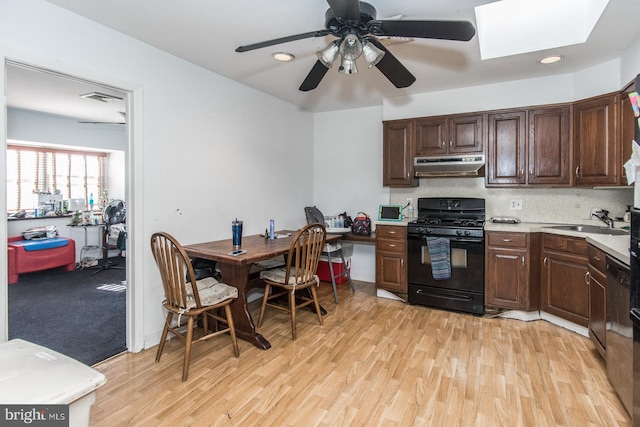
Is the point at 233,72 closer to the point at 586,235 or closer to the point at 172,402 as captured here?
the point at 172,402

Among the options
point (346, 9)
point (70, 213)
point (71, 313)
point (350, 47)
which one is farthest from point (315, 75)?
point (70, 213)

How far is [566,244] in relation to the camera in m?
2.90

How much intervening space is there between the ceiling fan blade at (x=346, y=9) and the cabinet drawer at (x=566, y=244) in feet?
8.50

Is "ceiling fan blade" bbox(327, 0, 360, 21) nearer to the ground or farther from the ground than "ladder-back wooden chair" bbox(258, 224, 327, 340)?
farther from the ground

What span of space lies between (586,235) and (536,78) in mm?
1733

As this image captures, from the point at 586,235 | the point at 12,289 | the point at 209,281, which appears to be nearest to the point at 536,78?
the point at 586,235

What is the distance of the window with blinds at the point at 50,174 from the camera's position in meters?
5.38

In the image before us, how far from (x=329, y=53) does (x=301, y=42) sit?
711 millimetres

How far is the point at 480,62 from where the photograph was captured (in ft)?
9.77

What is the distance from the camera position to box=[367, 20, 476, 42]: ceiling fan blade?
169cm

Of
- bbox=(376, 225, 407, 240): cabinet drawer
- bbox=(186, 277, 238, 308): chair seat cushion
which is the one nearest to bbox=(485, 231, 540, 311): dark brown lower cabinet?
bbox=(376, 225, 407, 240): cabinet drawer

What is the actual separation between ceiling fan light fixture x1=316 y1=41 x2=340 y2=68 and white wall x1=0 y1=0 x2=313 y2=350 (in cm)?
152

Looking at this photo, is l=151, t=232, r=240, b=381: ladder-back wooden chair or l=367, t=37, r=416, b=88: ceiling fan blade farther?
l=151, t=232, r=240, b=381: ladder-back wooden chair

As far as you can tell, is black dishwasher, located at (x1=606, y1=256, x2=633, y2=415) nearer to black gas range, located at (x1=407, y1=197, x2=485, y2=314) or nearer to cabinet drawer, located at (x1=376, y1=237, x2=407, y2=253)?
black gas range, located at (x1=407, y1=197, x2=485, y2=314)
